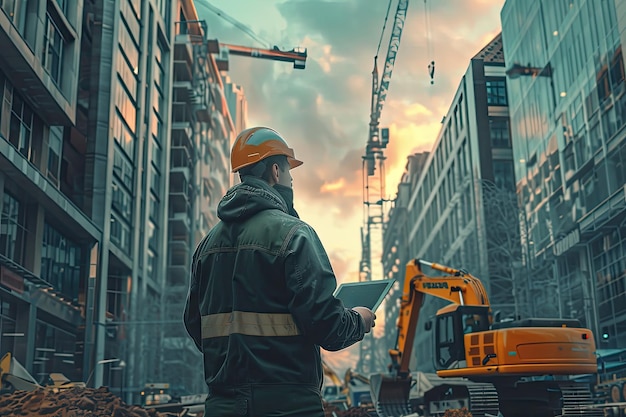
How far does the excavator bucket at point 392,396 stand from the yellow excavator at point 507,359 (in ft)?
3.07

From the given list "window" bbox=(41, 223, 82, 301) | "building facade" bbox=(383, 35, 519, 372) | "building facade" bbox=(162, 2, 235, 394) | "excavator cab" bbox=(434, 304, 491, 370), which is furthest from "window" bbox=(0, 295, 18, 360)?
"building facade" bbox=(162, 2, 235, 394)

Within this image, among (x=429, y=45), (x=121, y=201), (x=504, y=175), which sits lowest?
(x=121, y=201)

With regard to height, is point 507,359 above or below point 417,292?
below

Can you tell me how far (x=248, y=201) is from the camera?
260 cm

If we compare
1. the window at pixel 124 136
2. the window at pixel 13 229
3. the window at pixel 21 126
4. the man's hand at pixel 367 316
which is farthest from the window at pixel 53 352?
the man's hand at pixel 367 316

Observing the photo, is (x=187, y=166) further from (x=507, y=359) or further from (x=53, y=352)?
(x=507, y=359)

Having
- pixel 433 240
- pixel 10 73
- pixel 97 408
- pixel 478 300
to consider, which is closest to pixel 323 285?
pixel 97 408

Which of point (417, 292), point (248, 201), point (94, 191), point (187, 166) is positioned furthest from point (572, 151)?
point (187, 166)

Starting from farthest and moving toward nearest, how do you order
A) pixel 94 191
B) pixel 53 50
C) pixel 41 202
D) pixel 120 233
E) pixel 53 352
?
1. pixel 120 233
2. pixel 94 191
3. pixel 53 352
4. pixel 53 50
5. pixel 41 202

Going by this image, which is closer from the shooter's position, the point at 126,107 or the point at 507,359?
the point at 507,359

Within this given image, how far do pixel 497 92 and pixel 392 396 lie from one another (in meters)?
21.2

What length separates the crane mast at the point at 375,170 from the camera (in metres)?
63.1

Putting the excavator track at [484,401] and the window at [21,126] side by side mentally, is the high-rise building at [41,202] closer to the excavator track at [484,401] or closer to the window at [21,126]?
the window at [21,126]

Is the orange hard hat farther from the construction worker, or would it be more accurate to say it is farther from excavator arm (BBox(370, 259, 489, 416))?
excavator arm (BBox(370, 259, 489, 416))
